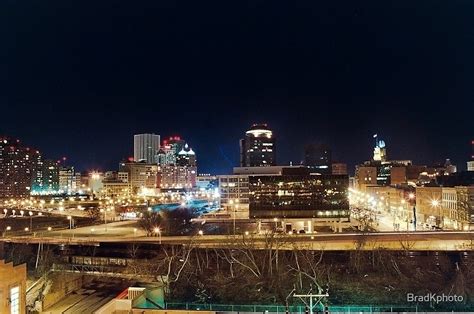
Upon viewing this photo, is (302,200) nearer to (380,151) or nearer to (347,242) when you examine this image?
(347,242)

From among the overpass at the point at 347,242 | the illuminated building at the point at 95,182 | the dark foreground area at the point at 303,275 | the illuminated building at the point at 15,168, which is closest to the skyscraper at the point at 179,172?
the illuminated building at the point at 95,182

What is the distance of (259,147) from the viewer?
128875mm

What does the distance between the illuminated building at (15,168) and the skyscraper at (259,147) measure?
6399 cm

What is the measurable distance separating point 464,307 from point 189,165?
172 m

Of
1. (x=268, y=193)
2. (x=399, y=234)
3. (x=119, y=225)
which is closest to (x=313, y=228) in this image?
(x=268, y=193)

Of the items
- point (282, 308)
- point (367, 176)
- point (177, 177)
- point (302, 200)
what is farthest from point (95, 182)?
point (282, 308)

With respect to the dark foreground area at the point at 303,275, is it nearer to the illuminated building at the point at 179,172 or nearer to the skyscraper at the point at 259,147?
the skyscraper at the point at 259,147

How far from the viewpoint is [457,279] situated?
24.9 m

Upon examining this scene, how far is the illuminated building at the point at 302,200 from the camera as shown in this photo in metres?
55.1

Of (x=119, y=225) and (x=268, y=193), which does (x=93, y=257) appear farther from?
(x=268, y=193)

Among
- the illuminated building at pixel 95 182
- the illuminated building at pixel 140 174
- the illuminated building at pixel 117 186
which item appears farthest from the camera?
the illuminated building at pixel 140 174

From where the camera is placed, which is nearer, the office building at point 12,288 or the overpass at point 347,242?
the office building at point 12,288

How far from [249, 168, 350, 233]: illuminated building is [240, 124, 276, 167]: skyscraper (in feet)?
225

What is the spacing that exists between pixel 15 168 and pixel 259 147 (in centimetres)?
7063
